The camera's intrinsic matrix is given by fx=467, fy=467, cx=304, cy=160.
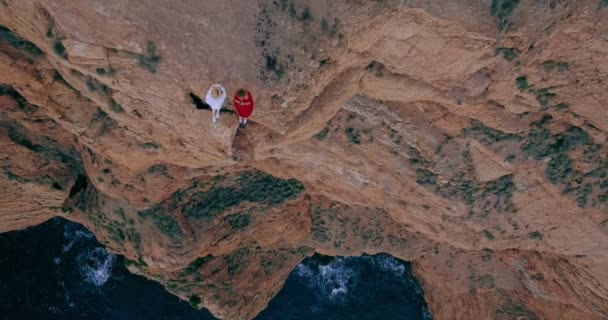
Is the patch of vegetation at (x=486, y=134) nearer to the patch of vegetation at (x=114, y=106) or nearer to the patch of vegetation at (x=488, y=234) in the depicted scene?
the patch of vegetation at (x=488, y=234)

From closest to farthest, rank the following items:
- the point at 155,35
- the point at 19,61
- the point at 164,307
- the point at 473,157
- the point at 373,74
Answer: the point at 155,35 < the point at 373,74 < the point at 19,61 < the point at 473,157 < the point at 164,307

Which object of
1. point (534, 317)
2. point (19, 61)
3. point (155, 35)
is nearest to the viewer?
point (155, 35)

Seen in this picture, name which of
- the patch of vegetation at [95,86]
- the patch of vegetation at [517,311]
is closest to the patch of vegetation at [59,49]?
the patch of vegetation at [95,86]

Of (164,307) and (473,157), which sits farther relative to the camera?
(164,307)

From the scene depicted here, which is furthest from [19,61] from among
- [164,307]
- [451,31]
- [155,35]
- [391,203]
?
[164,307]

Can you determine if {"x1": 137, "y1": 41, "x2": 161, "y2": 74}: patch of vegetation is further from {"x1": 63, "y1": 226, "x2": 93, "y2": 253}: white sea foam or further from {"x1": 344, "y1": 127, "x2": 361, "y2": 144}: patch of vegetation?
{"x1": 63, "y1": 226, "x2": 93, "y2": 253}: white sea foam

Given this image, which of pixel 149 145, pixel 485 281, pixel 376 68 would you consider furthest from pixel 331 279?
pixel 376 68

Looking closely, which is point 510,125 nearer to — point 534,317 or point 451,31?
point 451,31

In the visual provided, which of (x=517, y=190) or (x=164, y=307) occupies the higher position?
(x=517, y=190)

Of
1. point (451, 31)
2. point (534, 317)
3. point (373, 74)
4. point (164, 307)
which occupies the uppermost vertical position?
point (451, 31)
